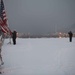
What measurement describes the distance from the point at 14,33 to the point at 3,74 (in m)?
20.1

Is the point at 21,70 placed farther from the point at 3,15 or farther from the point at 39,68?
the point at 3,15

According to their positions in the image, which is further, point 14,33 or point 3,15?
point 14,33

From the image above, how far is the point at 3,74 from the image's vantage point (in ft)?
30.1

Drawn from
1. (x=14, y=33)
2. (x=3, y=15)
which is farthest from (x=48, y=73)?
(x=14, y=33)

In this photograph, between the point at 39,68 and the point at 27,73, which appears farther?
the point at 39,68

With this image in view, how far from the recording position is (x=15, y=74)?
9.21 metres

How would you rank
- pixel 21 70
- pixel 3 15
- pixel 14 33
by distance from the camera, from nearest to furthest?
pixel 21 70 → pixel 3 15 → pixel 14 33

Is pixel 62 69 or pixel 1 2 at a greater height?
pixel 1 2

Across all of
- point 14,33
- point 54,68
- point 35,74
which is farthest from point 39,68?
point 14,33

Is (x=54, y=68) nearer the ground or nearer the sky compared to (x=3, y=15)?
nearer the ground

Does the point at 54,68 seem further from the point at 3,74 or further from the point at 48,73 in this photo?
the point at 3,74

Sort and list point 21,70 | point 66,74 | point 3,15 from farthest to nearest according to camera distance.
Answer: point 3,15
point 21,70
point 66,74

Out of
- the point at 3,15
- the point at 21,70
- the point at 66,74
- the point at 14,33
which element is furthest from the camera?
the point at 14,33

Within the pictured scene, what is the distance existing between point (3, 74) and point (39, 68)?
1824 mm
